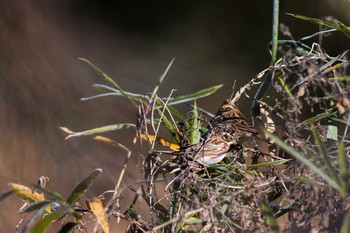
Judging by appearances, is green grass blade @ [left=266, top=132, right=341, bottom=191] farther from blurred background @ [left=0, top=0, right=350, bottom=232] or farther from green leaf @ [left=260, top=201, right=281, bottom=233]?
blurred background @ [left=0, top=0, right=350, bottom=232]

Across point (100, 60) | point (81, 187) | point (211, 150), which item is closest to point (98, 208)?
point (81, 187)

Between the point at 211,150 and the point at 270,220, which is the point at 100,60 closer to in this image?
the point at 211,150

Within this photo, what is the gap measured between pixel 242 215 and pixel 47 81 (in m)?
0.63

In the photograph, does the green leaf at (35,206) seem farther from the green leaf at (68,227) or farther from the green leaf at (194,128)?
the green leaf at (194,128)

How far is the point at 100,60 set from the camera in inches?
45.8

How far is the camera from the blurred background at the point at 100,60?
996 mm

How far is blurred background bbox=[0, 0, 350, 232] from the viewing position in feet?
3.27

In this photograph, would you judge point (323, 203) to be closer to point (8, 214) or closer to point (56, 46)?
point (8, 214)

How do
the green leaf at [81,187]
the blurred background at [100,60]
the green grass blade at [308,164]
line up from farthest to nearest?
the blurred background at [100,60], the green leaf at [81,187], the green grass blade at [308,164]

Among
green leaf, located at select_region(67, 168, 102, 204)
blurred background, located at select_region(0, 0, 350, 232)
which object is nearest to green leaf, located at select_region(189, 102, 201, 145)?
green leaf, located at select_region(67, 168, 102, 204)

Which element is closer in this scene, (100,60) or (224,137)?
(224,137)

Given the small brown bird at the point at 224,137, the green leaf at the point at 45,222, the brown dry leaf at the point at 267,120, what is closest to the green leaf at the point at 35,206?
the green leaf at the point at 45,222

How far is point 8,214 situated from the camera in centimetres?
93

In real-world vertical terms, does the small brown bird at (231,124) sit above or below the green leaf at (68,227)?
above
